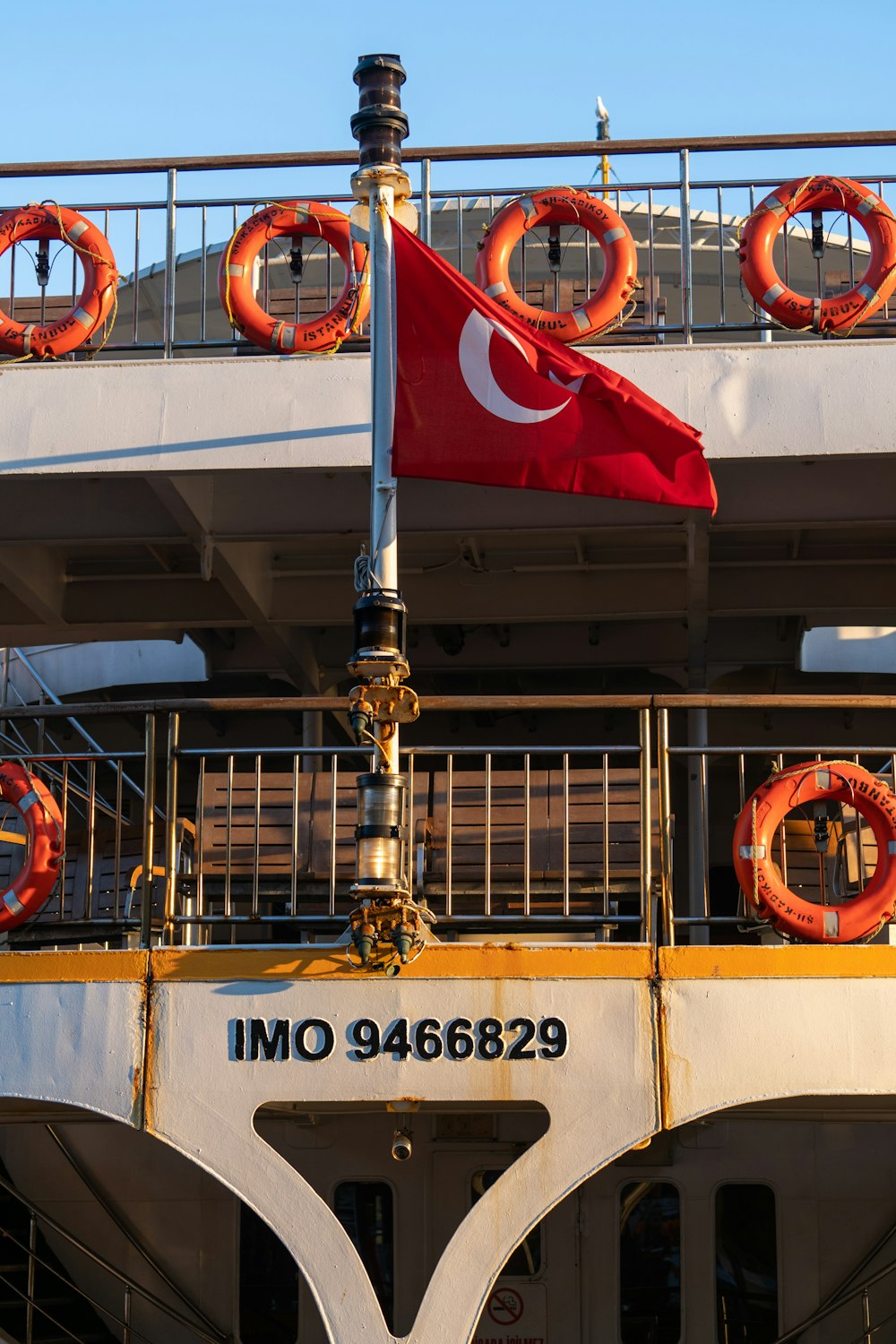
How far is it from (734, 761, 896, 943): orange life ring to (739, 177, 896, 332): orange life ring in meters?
2.91

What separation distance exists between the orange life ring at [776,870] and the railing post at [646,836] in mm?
402

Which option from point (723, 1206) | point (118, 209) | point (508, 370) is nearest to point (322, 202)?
point (118, 209)

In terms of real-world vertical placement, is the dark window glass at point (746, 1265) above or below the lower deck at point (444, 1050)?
below

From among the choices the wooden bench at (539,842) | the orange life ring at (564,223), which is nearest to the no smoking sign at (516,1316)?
the wooden bench at (539,842)

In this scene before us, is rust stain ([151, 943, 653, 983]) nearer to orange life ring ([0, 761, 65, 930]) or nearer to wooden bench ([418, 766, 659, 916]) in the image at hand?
wooden bench ([418, 766, 659, 916])

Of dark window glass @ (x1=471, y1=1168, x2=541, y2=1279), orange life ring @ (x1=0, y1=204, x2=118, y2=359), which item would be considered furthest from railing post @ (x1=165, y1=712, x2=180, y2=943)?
dark window glass @ (x1=471, y1=1168, x2=541, y2=1279)

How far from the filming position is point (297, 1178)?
6.91 m

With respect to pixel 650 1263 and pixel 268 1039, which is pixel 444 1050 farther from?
pixel 650 1263

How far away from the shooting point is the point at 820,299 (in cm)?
915

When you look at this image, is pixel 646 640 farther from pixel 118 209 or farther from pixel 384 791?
pixel 384 791

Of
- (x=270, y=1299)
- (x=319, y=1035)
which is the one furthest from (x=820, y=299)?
(x=270, y=1299)

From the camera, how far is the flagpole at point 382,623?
22.2 feet

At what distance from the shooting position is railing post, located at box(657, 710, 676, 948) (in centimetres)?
729

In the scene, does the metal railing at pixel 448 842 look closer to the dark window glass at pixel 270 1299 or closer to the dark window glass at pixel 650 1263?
the dark window glass at pixel 650 1263
